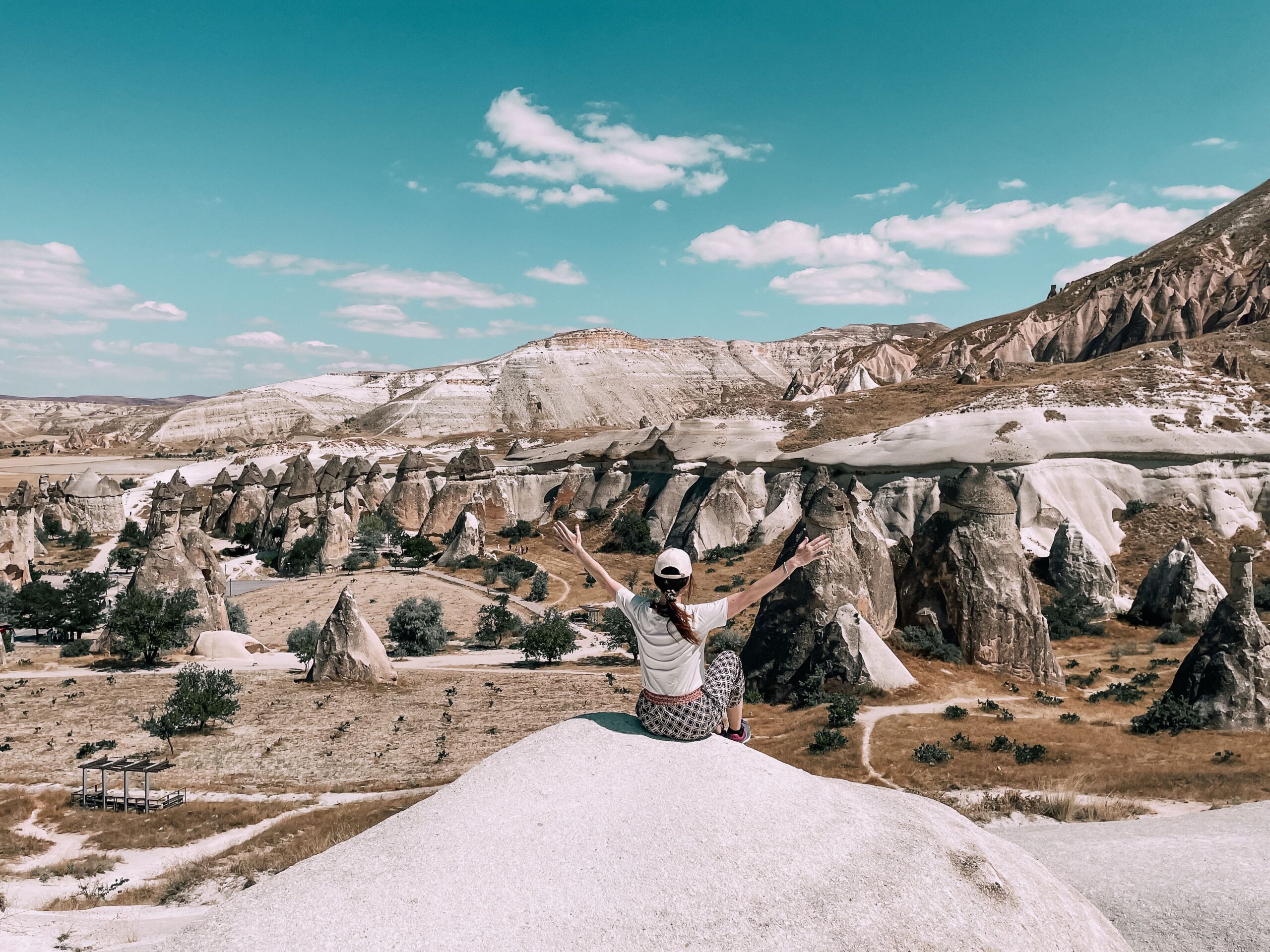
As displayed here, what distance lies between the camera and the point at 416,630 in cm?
3200

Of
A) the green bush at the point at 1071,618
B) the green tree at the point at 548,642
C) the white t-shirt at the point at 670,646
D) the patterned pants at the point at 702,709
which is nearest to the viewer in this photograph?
the white t-shirt at the point at 670,646

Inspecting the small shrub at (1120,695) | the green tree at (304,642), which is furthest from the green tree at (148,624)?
the small shrub at (1120,695)

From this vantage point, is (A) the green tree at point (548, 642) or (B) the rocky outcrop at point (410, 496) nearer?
(A) the green tree at point (548, 642)

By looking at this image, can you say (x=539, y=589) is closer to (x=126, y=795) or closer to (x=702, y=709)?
(x=126, y=795)

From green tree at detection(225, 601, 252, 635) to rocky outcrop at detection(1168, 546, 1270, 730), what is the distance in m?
33.5

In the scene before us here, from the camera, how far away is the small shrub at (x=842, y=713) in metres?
17.7

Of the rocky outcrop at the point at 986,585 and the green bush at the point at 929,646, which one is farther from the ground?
the rocky outcrop at the point at 986,585

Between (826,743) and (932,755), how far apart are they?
A: 2126 mm

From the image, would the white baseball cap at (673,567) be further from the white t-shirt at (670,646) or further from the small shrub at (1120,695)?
the small shrub at (1120,695)

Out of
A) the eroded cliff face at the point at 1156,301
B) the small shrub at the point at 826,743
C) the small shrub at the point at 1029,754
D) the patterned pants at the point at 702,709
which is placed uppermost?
the eroded cliff face at the point at 1156,301

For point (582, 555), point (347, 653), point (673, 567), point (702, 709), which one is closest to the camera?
point (673, 567)

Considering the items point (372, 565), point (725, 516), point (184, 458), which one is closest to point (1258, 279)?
point (725, 516)

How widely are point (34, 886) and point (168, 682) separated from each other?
16355 millimetres

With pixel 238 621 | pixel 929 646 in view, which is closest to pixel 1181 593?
pixel 929 646
